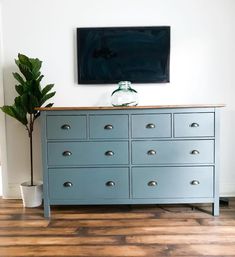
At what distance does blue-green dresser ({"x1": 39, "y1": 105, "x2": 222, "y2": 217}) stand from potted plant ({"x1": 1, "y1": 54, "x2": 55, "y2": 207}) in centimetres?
33

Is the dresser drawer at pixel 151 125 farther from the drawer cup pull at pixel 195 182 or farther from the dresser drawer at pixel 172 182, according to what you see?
the drawer cup pull at pixel 195 182

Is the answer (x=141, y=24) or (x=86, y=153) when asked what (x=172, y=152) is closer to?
(x=86, y=153)

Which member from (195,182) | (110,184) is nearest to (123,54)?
(110,184)

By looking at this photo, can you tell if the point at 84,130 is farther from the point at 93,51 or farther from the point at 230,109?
the point at 230,109

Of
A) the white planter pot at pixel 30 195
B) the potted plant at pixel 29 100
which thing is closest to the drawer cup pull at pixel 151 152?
the potted plant at pixel 29 100

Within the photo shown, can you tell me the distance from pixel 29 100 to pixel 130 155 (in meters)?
1.10

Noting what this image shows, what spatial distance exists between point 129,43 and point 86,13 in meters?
0.55

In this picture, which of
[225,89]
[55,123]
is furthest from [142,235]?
[225,89]

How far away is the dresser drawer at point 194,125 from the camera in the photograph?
2.65 meters

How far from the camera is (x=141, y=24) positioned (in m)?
3.15

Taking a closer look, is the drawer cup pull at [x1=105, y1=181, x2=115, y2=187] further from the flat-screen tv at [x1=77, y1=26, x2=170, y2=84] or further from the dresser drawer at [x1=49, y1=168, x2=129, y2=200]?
the flat-screen tv at [x1=77, y1=26, x2=170, y2=84]

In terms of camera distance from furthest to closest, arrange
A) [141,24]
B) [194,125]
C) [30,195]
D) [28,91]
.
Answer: [141,24] → [30,195] → [28,91] → [194,125]

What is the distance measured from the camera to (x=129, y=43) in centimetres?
315

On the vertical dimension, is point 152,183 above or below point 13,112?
below
